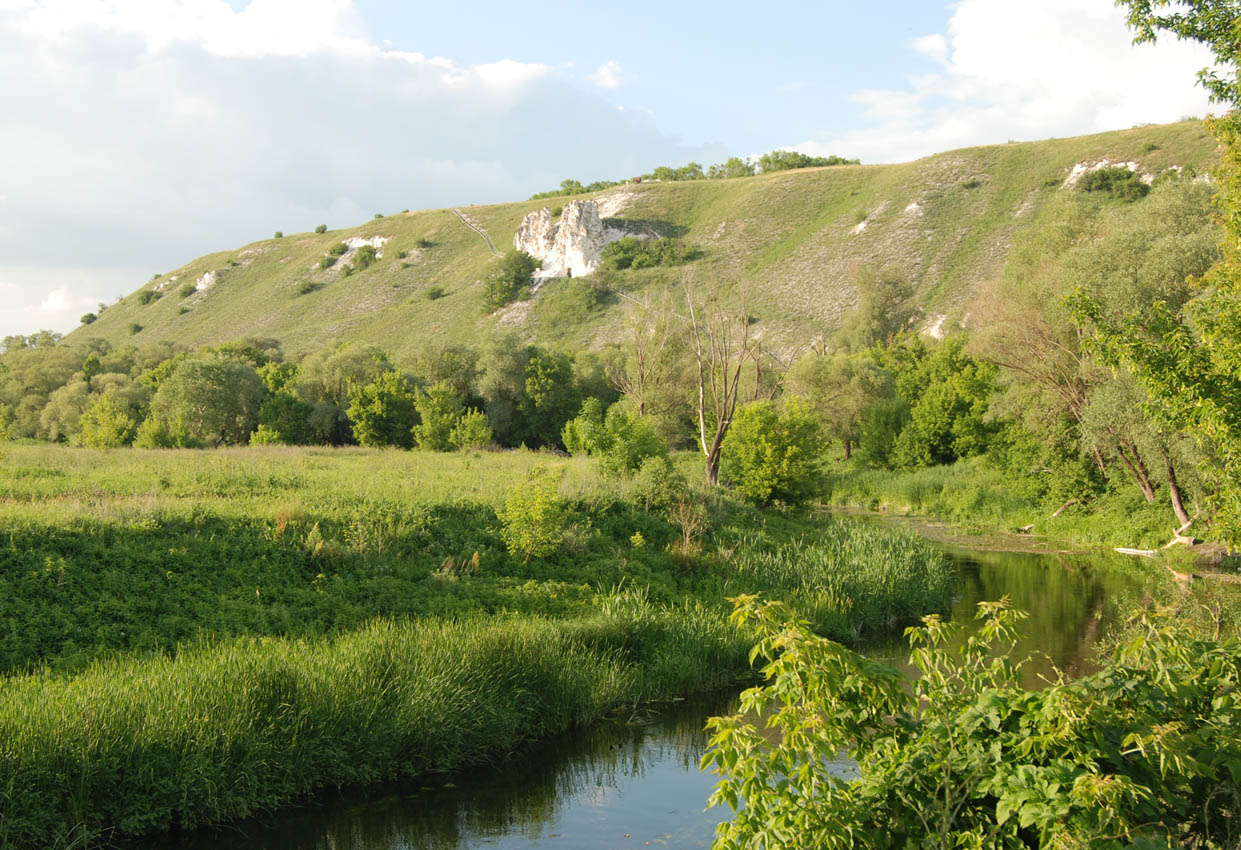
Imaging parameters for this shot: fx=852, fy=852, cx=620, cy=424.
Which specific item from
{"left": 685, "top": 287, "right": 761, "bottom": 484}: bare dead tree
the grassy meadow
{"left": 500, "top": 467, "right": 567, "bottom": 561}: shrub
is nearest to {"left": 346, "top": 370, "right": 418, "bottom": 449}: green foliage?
{"left": 685, "top": 287, "right": 761, "bottom": 484}: bare dead tree

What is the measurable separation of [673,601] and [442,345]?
122ft

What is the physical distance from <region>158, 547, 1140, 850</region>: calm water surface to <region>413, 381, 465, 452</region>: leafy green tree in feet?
100

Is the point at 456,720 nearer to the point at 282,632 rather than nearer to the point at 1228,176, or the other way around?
the point at 282,632

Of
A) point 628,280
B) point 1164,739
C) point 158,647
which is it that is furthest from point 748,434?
point 628,280

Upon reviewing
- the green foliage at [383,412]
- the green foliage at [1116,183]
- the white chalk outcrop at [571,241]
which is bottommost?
the green foliage at [383,412]

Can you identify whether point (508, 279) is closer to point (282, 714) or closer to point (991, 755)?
point (282, 714)

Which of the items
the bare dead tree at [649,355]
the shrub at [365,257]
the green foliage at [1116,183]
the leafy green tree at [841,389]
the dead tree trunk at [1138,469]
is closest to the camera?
the dead tree trunk at [1138,469]

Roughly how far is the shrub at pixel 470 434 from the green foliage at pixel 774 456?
15.2 m

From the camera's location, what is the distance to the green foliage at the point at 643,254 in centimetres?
8769

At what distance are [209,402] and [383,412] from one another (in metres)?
8.33

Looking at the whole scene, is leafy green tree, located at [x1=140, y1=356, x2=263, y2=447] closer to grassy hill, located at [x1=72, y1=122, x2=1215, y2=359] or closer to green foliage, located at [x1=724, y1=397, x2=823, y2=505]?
grassy hill, located at [x1=72, y1=122, x2=1215, y2=359]

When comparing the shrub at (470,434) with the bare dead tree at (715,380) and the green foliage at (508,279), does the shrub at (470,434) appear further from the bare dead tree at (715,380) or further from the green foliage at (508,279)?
the green foliage at (508,279)

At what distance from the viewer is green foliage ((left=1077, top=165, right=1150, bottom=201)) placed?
69.1 metres

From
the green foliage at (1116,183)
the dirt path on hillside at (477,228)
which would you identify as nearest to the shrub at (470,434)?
the green foliage at (1116,183)
